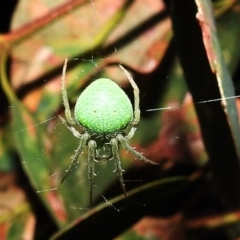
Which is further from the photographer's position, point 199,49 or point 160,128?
point 160,128

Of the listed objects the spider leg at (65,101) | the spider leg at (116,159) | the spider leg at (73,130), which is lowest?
the spider leg at (116,159)

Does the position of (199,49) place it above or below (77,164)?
above

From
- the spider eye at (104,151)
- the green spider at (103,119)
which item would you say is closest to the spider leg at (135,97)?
the green spider at (103,119)


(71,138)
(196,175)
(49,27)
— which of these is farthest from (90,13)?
(196,175)

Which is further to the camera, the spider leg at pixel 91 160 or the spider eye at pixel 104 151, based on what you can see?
the spider eye at pixel 104 151

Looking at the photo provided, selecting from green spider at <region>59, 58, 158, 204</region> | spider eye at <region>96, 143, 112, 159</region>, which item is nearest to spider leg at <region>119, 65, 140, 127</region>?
green spider at <region>59, 58, 158, 204</region>

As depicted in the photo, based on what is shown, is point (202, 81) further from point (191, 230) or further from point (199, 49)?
point (191, 230)

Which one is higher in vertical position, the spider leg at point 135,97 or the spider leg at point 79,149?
the spider leg at point 135,97

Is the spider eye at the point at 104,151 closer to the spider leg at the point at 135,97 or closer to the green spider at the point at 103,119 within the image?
Answer: the green spider at the point at 103,119

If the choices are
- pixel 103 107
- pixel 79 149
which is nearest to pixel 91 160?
pixel 79 149
